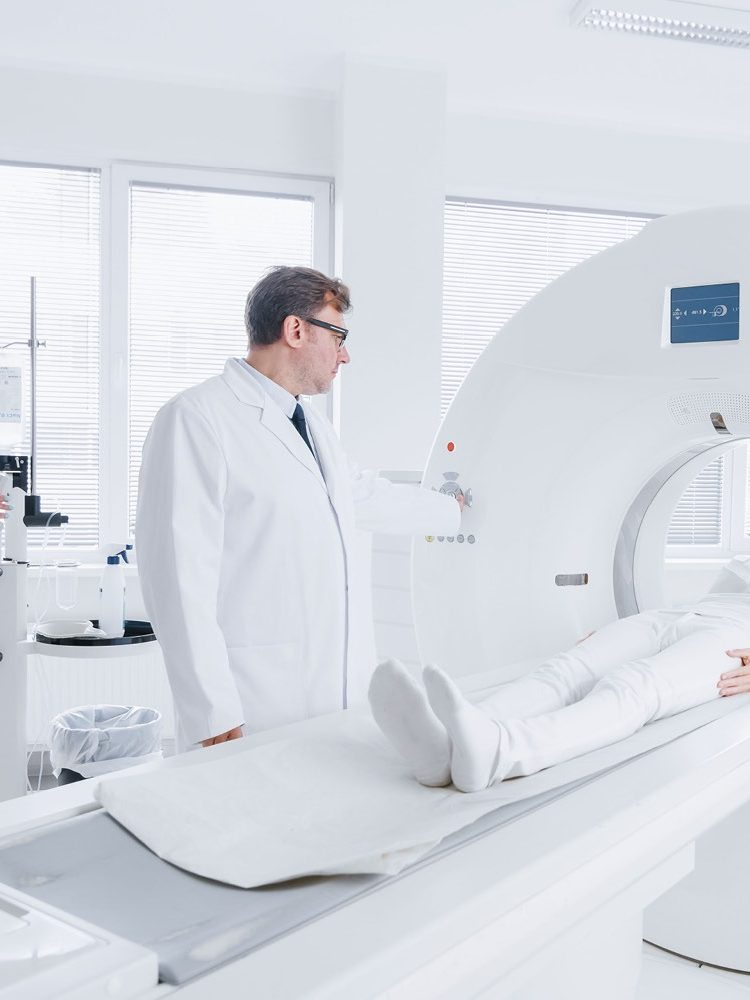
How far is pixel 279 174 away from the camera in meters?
3.47

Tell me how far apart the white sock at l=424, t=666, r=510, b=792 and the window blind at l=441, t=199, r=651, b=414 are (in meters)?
2.83

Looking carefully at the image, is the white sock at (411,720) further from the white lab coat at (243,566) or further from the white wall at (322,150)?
the white wall at (322,150)

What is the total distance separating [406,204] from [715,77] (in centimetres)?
120

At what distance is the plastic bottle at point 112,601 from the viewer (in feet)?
7.69

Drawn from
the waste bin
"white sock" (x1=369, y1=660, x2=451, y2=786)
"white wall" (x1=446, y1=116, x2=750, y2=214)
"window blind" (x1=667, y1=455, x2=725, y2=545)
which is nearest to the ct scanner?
"white sock" (x1=369, y1=660, x2=451, y2=786)

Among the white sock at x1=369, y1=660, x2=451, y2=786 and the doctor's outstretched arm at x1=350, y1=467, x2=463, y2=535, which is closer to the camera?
the white sock at x1=369, y1=660, x2=451, y2=786

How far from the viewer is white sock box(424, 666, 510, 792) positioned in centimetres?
100

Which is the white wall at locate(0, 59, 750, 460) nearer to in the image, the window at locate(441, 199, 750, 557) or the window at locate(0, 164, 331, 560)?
the window at locate(0, 164, 331, 560)

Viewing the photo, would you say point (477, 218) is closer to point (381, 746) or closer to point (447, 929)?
point (381, 746)

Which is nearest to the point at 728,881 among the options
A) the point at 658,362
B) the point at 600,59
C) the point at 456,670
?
the point at 456,670

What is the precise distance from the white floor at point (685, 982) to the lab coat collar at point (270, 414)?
3.53 ft

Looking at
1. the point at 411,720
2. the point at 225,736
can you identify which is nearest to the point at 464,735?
the point at 411,720

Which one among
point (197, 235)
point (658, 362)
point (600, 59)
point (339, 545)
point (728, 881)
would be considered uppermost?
point (600, 59)

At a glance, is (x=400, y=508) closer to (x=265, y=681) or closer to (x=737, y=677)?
(x=265, y=681)
